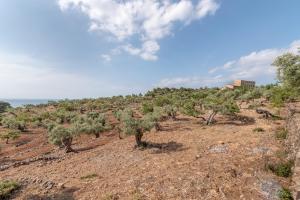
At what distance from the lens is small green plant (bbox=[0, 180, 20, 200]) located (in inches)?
542

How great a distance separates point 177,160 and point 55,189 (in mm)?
8393

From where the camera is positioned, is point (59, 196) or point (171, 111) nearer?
point (59, 196)

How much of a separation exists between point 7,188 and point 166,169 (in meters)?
10.0

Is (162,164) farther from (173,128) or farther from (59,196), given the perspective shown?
(173,128)

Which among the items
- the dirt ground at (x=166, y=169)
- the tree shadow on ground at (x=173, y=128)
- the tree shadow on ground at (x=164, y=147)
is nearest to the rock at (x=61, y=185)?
the dirt ground at (x=166, y=169)

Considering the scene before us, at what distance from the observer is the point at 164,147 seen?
67.3 ft

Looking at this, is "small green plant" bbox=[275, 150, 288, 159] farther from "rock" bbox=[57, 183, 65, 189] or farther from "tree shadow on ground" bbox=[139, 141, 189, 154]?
"rock" bbox=[57, 183, 65, 189]

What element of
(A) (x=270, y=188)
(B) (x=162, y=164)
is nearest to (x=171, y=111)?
(B) (x=162, y=164)

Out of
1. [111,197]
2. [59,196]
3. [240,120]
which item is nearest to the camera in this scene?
[111,197]

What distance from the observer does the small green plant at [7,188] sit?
1376 centimetres

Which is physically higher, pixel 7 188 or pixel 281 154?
→ pixel 281 154

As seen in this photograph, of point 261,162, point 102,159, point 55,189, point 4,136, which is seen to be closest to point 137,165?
point 102,159

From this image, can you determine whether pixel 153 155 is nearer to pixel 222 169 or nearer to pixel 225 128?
pixel 222 169

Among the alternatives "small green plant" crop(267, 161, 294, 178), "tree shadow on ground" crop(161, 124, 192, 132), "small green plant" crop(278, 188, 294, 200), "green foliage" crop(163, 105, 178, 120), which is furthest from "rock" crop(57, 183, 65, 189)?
"green foliage" crop(163, 105, 178, 120)
